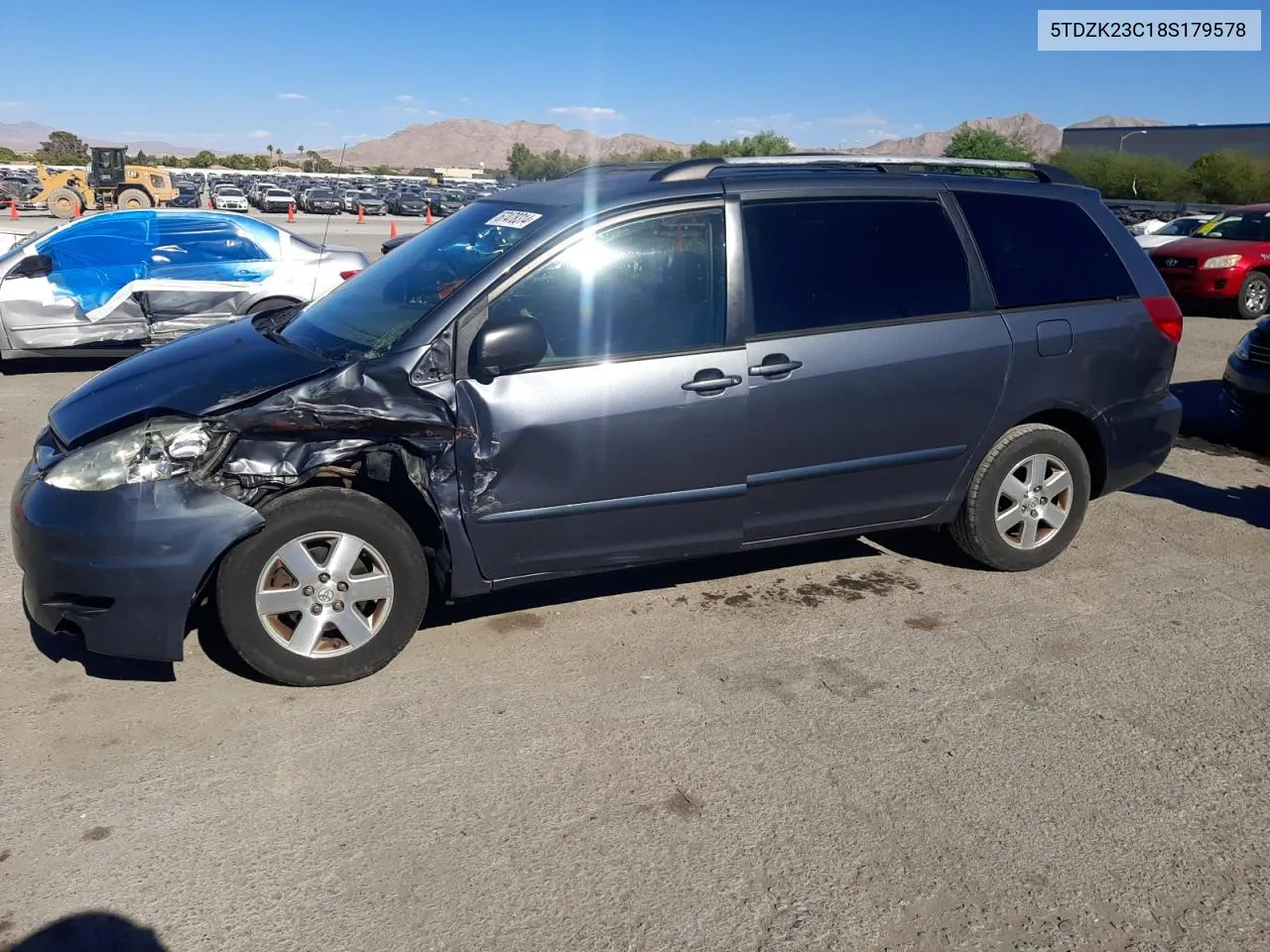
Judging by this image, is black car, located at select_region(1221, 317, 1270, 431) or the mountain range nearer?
→ black car, located at select_region(1221, 317, 1270, 431)

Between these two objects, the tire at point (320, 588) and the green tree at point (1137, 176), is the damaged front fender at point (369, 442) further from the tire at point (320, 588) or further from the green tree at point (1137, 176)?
the green tree at point (1137, 176)

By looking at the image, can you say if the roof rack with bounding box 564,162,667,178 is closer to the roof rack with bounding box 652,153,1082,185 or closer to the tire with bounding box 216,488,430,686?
the roof rack with bounding box 652,153,1082,185

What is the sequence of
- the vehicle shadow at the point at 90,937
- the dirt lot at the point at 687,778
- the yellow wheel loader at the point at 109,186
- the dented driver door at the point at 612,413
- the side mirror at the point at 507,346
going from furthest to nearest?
the yellow wheel loader at the point at 109,186
the dented driver door at the point at 612,413
the side mirror at the point at 507,346
the dirt lot at the point at 687,778
the vehicle shadow at the point at 90,937

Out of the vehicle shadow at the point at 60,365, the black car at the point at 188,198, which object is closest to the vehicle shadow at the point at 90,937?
the vehicle shadow at the point at 60,365

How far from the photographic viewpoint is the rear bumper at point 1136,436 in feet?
17.1

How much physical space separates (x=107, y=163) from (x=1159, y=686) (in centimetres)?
4249

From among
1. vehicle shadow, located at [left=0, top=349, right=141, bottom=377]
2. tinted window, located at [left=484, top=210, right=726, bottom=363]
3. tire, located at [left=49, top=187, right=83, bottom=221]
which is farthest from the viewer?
tire, located at [left=49, top=187, right=83, bottom=221]

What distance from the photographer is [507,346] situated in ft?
12.6

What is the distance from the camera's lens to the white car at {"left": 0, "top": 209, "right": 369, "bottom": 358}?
9344mm

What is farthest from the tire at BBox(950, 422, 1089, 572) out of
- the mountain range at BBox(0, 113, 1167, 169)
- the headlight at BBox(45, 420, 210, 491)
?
the mountain range at BBox(0, 113, 1167, 169)

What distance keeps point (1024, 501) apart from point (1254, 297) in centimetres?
1258

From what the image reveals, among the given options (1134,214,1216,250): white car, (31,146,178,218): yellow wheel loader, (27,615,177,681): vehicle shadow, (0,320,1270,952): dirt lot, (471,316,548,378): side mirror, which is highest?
(31,146,178,218): yellow wheel loader

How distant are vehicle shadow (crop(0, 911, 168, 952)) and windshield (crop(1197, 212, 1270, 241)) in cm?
1708

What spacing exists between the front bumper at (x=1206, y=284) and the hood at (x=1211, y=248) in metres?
0.29
